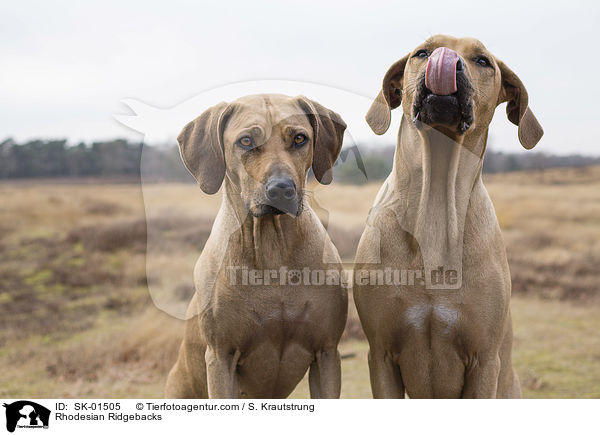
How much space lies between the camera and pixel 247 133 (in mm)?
2439

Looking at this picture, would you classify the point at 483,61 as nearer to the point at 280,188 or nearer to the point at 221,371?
the point at 280,188

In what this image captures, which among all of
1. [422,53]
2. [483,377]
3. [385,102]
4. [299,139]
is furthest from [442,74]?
[483,377]

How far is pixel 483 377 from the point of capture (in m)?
2.60

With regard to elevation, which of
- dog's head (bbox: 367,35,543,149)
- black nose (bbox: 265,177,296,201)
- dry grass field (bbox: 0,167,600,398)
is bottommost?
dry grass field (bbox: 0,167,600,398)

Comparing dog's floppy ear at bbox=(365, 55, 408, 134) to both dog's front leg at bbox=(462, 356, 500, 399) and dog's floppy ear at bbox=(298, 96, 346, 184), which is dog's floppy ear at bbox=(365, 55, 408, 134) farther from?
dog's front leg at bbox=(462, 356, 500, 399)

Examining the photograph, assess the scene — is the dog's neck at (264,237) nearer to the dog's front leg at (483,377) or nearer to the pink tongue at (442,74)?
the pink tongue at (442,74)

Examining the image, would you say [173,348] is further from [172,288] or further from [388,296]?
[388,296]

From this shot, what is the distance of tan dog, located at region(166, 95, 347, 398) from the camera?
8.21 feet

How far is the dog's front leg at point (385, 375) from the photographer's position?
2703mm

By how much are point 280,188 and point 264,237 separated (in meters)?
0.42

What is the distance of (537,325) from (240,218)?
4140 mm
